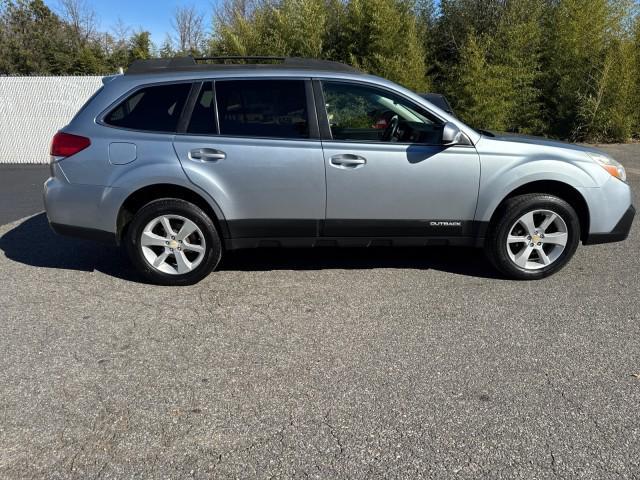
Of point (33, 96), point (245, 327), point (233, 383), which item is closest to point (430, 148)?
point (245, 327)

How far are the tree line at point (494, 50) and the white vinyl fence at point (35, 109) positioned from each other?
3.97m

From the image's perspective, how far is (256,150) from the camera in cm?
385

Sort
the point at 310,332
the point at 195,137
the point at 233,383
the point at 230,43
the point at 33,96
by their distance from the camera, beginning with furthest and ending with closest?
the point at 230,43
the point at 33,96
the point at 195,137
the point at 310,332
the point at 233,383

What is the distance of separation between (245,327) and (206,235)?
94 cm

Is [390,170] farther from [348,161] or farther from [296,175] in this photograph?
[296,175]

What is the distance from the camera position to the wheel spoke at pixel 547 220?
408 centimetres

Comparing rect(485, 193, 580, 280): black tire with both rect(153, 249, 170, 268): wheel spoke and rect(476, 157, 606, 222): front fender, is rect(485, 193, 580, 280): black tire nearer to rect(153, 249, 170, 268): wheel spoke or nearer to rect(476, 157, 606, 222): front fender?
rect(476, 157, 606, 222): front fender

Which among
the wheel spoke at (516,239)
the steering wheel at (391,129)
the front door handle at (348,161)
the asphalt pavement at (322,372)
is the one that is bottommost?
the asphalt pavement at (322,372)

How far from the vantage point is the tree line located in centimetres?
1136

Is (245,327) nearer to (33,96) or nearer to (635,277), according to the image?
(635,277)

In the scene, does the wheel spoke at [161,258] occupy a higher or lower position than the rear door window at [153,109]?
lower

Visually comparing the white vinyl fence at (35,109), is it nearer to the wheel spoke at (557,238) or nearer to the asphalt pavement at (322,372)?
the asphalt pavement at (322,372)

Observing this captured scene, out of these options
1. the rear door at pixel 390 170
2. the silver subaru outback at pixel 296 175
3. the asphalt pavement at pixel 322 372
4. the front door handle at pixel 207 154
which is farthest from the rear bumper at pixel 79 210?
the rear door at pixel 390 170

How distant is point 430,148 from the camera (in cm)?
391
